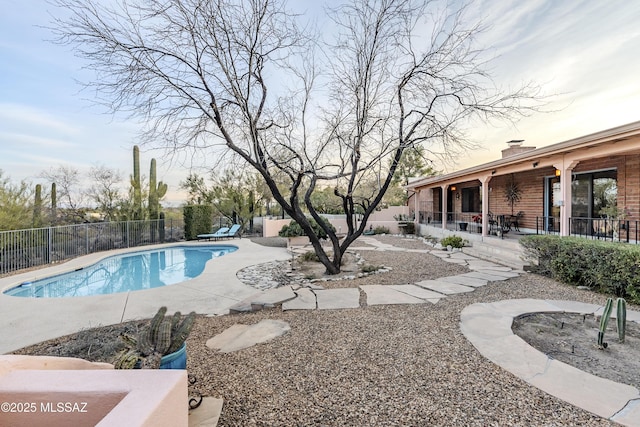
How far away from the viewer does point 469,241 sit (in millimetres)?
10594

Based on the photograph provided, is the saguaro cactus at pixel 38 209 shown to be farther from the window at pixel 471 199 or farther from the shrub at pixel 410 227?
the window at pixel 471 199

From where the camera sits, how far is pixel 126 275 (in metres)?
9.38

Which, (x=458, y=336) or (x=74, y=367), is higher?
(x=74, y=367)

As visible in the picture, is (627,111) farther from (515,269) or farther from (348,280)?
(348,280)

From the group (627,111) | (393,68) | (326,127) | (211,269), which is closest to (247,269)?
(211,269)

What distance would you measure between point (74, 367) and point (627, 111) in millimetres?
12889

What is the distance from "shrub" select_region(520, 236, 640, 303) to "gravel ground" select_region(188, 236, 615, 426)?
10.2 ft

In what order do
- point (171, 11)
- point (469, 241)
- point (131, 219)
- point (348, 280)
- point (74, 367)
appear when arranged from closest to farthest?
point (74, 367)
point (171, 11)
point (348, 280)
point (469, 241)
point (131, 219)

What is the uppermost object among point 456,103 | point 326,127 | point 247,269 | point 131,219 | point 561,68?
point 561,68

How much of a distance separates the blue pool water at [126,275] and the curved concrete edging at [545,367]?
7797 mm

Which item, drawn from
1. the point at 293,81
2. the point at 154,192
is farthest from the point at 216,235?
the point at 293,81

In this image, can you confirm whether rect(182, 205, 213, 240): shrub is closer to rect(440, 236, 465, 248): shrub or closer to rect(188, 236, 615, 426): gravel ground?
rect(440, 236, 465, 248): shrub

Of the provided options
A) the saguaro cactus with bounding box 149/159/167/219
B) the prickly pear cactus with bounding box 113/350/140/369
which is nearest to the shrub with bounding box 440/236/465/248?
→ the prickly pear cactus with bounding box 113/350/140/369

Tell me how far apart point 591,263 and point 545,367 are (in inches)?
157
